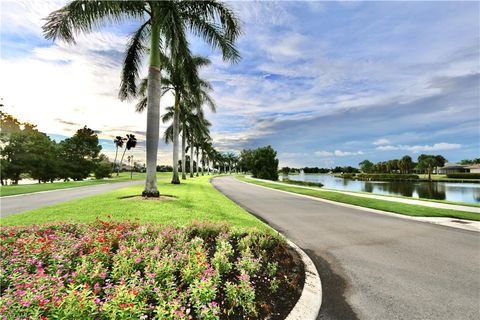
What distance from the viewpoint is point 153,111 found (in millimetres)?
11820

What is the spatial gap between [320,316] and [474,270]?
405 cm

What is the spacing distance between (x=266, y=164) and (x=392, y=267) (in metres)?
62.6

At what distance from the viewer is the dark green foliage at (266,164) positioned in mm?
66812

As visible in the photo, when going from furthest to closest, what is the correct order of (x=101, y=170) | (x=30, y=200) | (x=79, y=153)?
(x=101, y=170)
(x=79, y=153)
(x=30, y=200)

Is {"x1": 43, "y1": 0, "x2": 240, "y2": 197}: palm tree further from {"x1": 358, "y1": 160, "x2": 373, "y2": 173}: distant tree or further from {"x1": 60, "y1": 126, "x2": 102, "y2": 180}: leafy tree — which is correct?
{"x1": 358, "y1": 160, "x2": 373, "y2": 173}: distant tree

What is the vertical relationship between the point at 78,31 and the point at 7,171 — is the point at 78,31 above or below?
above

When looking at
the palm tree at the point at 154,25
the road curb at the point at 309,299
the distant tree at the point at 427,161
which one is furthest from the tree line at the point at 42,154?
the distant tree at the point at 427,161

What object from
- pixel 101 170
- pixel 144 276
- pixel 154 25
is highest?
pixel 154 25

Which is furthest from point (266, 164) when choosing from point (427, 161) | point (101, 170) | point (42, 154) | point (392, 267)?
point (427, 161)

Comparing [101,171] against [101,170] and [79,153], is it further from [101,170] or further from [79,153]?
[79,153]

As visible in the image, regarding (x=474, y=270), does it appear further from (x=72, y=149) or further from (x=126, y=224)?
(x=72, y=149)

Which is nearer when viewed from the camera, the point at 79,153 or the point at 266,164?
the point at 79,153

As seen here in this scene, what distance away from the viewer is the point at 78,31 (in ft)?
36.2

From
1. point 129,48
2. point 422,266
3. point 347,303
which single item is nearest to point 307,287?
point 347,303
